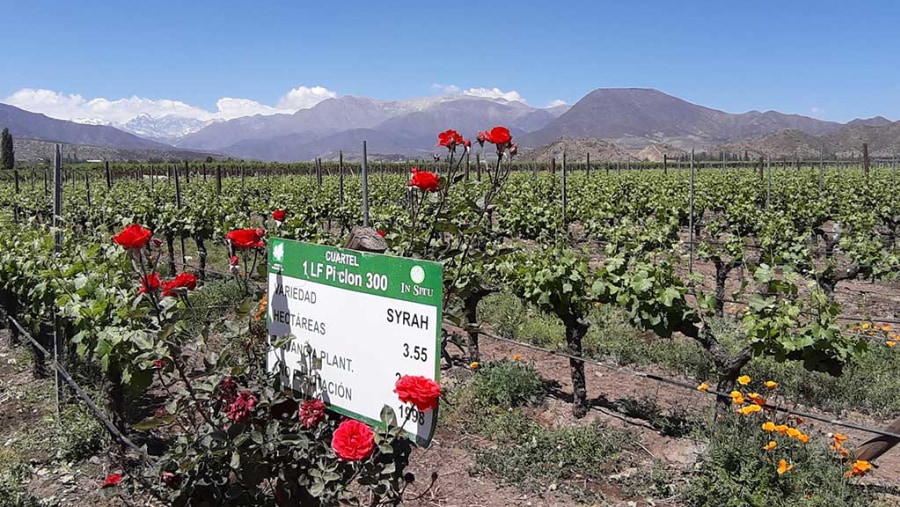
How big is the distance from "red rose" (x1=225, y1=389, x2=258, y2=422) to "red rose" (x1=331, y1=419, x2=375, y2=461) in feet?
1.29

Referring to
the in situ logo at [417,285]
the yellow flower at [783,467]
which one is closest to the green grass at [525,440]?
the yellow flower at [783,467]

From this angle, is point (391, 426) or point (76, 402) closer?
point (391, 426)

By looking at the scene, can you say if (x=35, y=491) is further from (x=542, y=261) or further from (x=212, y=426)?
(x=542, y=261)

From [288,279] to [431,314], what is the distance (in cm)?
73

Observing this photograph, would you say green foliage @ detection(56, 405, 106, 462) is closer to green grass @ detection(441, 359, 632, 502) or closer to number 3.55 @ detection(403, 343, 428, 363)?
green grass @ detection(441, 359, 632, 502)

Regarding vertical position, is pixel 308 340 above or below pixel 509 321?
above

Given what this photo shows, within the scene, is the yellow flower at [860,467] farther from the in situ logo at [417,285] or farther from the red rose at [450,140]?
the in situ logo at [417,285]

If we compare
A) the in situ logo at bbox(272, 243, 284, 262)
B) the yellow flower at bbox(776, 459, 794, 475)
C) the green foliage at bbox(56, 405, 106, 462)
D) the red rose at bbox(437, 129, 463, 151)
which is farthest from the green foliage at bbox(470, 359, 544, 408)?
the in situ logo at bbox(272, 243, 284, 262)

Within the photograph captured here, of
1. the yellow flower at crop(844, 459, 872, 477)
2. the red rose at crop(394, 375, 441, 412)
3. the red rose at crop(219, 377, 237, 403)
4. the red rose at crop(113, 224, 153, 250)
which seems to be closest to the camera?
the red rose at crop(394, 375, 441, 412)

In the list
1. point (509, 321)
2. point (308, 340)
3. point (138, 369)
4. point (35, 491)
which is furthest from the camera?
point (509, 321)

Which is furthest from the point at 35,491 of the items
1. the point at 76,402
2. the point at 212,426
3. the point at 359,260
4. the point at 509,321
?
the point at 509,321

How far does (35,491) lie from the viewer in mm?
4215

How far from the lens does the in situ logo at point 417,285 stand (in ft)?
6.46

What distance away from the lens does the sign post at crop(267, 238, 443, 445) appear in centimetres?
198
